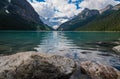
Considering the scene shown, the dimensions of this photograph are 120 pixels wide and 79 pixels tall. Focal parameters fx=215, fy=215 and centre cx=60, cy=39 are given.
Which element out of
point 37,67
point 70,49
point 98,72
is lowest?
point 70,49

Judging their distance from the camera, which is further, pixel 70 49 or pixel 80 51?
pixel 70 49

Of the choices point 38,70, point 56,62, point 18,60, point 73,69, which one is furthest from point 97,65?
point 18,60

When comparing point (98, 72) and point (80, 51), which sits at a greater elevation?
point (98, 72)

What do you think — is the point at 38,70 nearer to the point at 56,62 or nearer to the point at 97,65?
the point at 56,62

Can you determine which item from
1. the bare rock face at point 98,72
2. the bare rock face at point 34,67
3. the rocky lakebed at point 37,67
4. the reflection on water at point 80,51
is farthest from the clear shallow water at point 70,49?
the bare rock face at point 34,67

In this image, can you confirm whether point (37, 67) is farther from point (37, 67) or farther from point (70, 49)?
point (70, 49)

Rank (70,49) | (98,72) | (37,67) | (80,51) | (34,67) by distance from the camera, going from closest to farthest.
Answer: (34,67) → (37,67) → (98,72) → (80,51) → (70,49)

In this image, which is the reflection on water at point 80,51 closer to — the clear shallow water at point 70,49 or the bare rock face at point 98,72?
the clear shallow water at point 70,49

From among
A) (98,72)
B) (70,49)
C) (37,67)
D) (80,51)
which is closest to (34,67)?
(37,67)

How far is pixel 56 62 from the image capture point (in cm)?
1634

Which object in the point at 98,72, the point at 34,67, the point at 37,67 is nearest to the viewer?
the point at 34,67

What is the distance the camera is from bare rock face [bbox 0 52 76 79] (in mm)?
14970

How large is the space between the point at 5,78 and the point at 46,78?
9.51 feet

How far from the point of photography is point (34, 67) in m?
15.3
